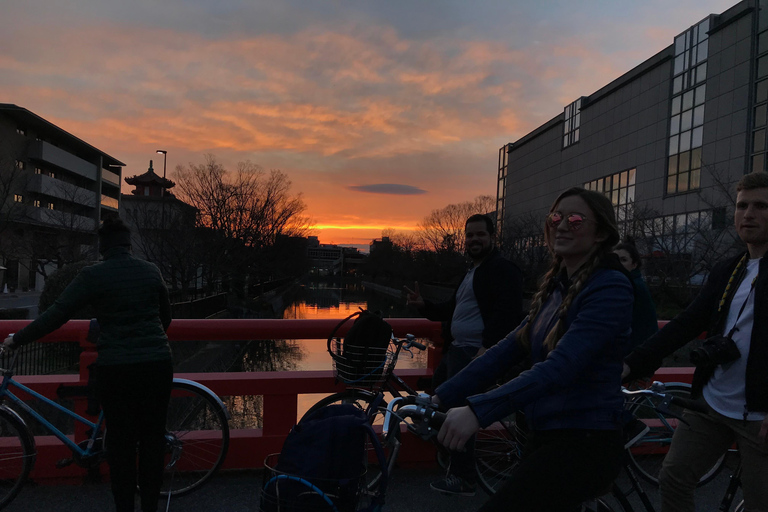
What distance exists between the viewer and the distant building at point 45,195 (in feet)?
97.2

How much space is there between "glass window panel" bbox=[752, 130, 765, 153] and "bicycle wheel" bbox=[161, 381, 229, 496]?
4177 centimetres

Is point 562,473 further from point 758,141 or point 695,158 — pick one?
point 695,158

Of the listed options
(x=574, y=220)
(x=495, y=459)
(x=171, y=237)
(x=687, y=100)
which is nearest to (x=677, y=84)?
(x=687, y=100)

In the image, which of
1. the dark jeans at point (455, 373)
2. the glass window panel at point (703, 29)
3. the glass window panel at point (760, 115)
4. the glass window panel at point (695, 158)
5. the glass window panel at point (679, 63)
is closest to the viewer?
the dark jeans at point (455, 373)

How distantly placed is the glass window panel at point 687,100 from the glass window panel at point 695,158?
375 centimetres

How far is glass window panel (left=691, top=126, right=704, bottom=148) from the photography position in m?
41.6

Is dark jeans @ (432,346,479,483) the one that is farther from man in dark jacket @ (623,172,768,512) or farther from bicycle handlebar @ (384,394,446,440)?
bicycle handlebar @ (384,394,446,440)

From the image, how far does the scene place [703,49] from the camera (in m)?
41.6

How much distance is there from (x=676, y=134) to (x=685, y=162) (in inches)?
114

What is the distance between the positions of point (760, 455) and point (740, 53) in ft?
148

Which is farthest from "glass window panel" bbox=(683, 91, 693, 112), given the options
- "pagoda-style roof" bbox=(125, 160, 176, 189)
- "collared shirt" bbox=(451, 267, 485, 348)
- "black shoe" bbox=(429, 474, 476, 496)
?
"pagoda-style roof" bbox=(125, 160, 176, 189)

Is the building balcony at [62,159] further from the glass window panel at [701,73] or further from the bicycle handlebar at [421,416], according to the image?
the glass window panel at [701,73]

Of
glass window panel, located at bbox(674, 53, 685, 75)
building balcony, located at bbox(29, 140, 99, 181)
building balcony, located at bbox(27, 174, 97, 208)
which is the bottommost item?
building balcony, located at bbox(27, 174, 97, 208)

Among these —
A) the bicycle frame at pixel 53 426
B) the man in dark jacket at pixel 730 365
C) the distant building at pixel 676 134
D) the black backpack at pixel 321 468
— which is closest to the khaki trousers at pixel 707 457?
the man in dark jacket at pixel 730 365
